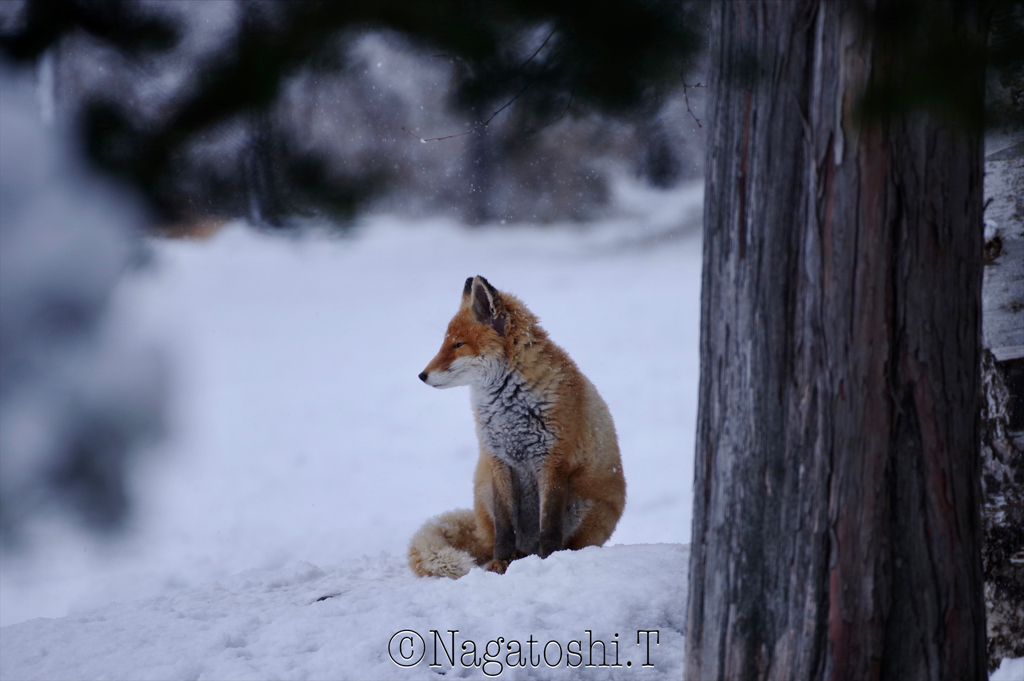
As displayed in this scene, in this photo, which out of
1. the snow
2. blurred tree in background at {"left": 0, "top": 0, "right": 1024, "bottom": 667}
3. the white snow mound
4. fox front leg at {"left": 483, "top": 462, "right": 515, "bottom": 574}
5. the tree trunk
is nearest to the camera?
blurred tree in background at {"left": 0, "top": 0, "right": 1024, "bottom": 667}

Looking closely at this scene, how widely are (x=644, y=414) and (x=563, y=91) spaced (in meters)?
4.97

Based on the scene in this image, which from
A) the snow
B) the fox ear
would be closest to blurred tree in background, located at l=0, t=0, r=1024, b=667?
the snow

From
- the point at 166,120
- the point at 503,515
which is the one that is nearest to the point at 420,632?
the point at 503,515

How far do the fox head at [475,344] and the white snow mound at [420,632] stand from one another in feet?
2.76

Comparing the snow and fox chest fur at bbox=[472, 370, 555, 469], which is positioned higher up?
fox chest fur at bbox=[472, 370, 555, 469]

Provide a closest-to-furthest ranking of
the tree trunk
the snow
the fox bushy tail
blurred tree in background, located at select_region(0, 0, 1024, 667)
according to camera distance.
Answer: blurred tree in background, located at select_region(0, 0, 1024, 667)
the tree trunk
the snow
the fox bushy tail

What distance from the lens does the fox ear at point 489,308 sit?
9.77 ft

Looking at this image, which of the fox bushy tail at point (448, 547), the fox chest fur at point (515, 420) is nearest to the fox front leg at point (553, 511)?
the fox chest fur at point (515, 420)

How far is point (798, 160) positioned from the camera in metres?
1.23

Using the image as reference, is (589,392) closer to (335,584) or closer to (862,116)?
(335,584)

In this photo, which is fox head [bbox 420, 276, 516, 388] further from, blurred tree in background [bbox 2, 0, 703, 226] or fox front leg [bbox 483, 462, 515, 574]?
blurred tree in background [bbox 2, 0, 703, 226]

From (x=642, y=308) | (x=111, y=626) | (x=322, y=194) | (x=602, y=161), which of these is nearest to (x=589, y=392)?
(x=322, y=194)

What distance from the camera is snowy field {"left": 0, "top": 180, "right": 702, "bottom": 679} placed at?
213cm

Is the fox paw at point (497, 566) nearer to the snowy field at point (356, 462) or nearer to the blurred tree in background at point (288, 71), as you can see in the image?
the snowy field at point (356, 462)
